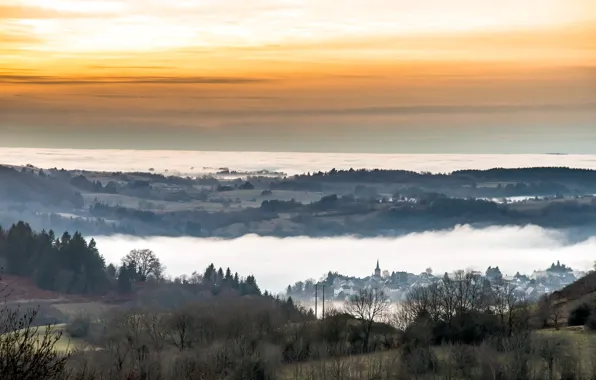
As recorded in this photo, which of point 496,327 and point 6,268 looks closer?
point 496,327

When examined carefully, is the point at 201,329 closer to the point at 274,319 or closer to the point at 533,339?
the point at 274,319

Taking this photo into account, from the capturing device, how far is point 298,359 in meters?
68.8

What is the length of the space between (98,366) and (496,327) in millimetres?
27584

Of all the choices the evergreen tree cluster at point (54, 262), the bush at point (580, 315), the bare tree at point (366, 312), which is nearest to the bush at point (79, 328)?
the bare tree at point (366, 312)

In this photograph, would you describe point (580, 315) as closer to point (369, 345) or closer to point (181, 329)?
point (369, 345)

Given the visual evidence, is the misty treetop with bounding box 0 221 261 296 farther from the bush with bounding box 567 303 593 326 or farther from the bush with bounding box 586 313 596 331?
the bush with bounding box 586 313 596 331

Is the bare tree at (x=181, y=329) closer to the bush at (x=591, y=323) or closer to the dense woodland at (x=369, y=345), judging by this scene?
the dense woodland at (x=369, y=345)

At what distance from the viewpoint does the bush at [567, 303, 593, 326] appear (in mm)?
72125

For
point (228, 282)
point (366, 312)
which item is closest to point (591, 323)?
point (366, 312)

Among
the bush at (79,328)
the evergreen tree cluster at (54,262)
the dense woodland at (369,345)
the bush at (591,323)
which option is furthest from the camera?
the evergreen tree cluster at (54,262)

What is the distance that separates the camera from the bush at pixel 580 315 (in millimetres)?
72125

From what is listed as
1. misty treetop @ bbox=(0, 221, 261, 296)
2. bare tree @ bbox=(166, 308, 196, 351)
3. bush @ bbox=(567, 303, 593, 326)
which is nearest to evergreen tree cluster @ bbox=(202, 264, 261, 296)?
misty treetop @ bbox=(0, 221, 261, 296)

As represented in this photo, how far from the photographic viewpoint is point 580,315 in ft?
240

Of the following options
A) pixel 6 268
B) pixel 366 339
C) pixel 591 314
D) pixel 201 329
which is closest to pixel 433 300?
pixel 366 339
